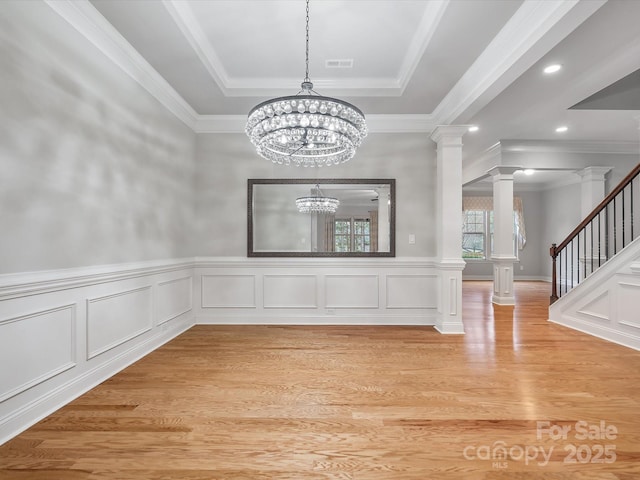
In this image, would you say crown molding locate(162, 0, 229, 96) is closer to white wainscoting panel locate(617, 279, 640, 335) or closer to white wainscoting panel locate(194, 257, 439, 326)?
white wainscoting panel locate(194, 257, 439, 326)

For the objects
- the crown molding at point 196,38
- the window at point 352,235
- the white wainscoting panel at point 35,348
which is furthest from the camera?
the window at point 352,235

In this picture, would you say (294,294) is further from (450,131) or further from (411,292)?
(450,131)

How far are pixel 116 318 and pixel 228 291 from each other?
1.71 meters

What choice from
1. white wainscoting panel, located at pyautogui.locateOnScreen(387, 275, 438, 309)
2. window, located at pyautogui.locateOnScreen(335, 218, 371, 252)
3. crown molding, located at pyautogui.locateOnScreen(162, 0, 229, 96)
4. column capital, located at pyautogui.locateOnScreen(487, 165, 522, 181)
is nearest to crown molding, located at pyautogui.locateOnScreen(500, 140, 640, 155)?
column capital, located at pyautogui.locateOnScreen(487, 165, 522, 181)

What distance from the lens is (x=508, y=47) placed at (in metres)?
2.61

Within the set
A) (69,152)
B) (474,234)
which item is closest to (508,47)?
(69,152)

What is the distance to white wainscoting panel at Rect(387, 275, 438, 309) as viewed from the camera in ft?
14.3

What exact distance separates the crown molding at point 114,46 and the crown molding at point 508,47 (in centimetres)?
317

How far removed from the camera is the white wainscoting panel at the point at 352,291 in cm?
437

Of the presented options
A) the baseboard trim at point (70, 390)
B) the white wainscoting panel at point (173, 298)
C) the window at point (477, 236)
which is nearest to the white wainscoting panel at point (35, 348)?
the baseboard trim at point (70, 390)

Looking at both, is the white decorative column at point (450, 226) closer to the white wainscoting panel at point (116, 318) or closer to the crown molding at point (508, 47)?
the crown molding at point (508, 47)

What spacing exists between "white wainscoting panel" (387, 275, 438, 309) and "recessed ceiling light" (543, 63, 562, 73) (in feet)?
8.68

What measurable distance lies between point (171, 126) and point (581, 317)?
581 cm

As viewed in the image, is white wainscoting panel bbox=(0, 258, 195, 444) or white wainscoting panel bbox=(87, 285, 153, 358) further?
white wainscoting panel bbox=(87, 285, 153, 358)
